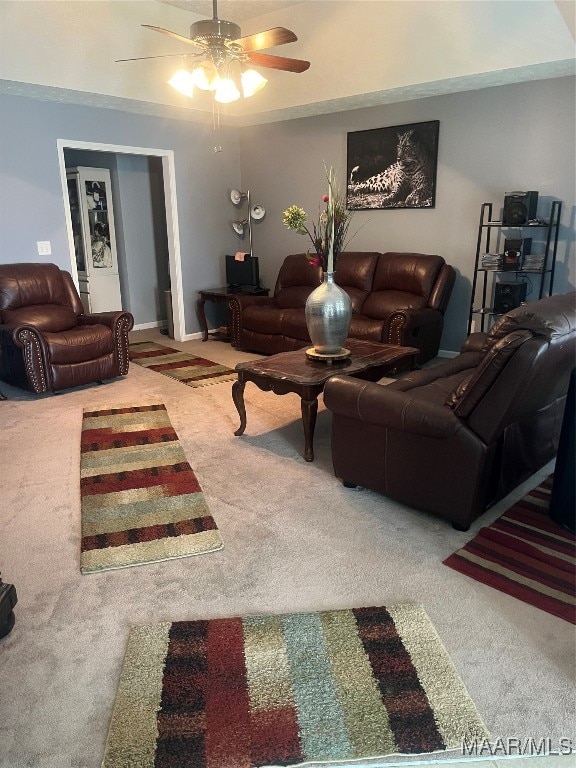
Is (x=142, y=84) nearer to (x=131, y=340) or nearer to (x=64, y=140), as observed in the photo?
(x=64, y=140)

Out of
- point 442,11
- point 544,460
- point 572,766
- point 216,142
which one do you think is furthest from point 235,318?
point 572,766

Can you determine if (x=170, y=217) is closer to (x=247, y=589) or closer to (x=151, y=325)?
(x=151, y=325)

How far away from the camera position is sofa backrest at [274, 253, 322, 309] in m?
5.95

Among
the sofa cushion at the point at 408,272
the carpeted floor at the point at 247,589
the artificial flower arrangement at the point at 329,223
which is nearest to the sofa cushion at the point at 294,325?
the sofa cushion at the point at 408,272

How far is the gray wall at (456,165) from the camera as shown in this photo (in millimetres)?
4641

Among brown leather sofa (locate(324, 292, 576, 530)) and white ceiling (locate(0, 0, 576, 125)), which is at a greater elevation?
white ceiling (locate(0, 0, 576, 125))

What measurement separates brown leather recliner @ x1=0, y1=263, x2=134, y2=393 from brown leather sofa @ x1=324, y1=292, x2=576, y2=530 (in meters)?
2.77

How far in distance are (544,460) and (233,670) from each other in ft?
6.63

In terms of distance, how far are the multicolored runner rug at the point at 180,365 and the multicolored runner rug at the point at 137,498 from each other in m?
1.08

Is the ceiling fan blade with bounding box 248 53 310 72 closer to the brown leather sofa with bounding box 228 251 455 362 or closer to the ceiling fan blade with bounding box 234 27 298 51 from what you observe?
the ceiling fan blade with bounding box 234 27 298 51

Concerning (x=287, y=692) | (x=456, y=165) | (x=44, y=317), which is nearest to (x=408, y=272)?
(x=456, y=165)

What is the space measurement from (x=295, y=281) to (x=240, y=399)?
289 cm

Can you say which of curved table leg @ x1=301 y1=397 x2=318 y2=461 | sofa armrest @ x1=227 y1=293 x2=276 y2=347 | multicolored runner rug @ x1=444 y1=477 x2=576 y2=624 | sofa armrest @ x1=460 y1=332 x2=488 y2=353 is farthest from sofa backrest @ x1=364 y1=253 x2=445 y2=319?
multicolored runner rug @ x1=444 y1=477 x2=576 y2=624

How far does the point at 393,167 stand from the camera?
220 inches
